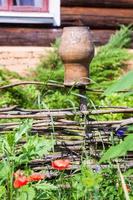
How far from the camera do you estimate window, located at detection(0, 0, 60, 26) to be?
19.8ft

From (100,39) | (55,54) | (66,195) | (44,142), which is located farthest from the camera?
(100,39)

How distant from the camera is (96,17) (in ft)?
20.4

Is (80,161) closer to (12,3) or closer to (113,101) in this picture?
(113,101)

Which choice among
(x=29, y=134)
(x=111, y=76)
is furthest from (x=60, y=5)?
(x=29, y=134)

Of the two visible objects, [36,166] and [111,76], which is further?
[111,76]

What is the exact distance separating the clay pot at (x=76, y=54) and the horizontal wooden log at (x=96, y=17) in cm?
371

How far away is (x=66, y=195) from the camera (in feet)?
7.10

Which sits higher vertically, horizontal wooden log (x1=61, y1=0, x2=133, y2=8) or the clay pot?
horizontal wooden log (x1=61, y1=0, x2=133, y2=8)

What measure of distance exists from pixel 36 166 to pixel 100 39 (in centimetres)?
410

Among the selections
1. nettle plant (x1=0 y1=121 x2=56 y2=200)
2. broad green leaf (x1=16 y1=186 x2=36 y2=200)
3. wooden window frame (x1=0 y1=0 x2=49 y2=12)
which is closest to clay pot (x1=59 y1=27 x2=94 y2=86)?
nettle plant (x1=0 y1=121 x2=56 y2=200)

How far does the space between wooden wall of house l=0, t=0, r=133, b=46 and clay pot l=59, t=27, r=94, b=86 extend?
11.8 feet

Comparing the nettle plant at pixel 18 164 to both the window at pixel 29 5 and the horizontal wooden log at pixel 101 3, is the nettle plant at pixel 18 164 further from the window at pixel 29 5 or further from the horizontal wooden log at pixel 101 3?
the window at pixel 29 5

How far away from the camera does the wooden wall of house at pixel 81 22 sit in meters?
6.03

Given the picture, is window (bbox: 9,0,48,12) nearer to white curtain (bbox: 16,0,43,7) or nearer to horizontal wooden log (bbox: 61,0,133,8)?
white curtain (bbox: 16,0,43,7)
